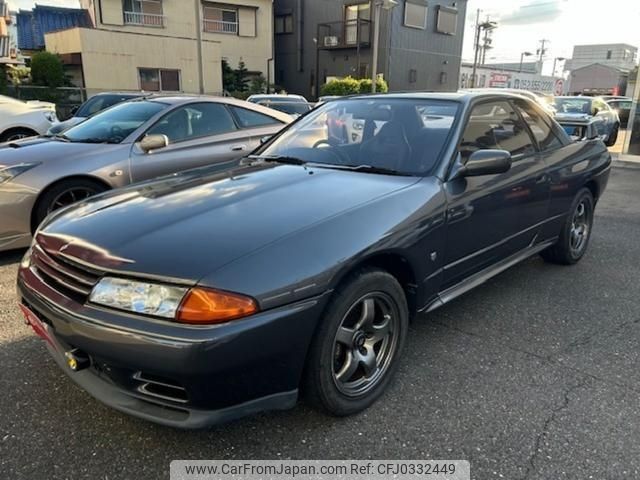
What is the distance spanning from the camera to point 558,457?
225 centimetres

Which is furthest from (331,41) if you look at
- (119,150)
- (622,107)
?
(119,150)

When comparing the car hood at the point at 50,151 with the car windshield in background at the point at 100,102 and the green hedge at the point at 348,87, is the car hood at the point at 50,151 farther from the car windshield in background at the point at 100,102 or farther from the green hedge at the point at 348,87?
the green hedge at the point at 348,87

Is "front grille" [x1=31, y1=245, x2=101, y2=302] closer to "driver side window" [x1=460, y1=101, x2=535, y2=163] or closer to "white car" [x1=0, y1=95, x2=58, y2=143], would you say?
"driver side window" [x1=460, y1=101, x2=535, y2=163]

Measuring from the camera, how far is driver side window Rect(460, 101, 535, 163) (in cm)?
336

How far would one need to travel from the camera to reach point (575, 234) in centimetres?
469

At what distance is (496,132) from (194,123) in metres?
3.27

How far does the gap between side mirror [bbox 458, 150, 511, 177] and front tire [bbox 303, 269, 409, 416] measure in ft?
2.79

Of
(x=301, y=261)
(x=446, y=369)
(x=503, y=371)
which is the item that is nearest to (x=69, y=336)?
(x=301, y=261)

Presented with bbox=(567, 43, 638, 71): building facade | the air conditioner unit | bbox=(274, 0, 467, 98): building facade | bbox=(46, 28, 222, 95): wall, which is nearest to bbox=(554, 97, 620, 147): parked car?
bbox=(274, 0, 467, 98): building facade

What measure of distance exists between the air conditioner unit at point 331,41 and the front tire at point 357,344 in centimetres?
2847

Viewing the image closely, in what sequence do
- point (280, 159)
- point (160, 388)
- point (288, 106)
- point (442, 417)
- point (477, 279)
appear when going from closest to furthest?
point (160, 388) < point (442, 417) < point (477, 279) < point (280, 159) < point (288, 106)

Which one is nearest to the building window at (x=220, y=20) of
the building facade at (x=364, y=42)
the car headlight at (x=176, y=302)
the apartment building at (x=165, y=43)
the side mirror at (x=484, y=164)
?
the apartment building at (x=165, y=43)

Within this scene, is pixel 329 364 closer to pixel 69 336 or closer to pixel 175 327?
pixel 175 327

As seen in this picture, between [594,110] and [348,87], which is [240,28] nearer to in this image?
[348,87]
